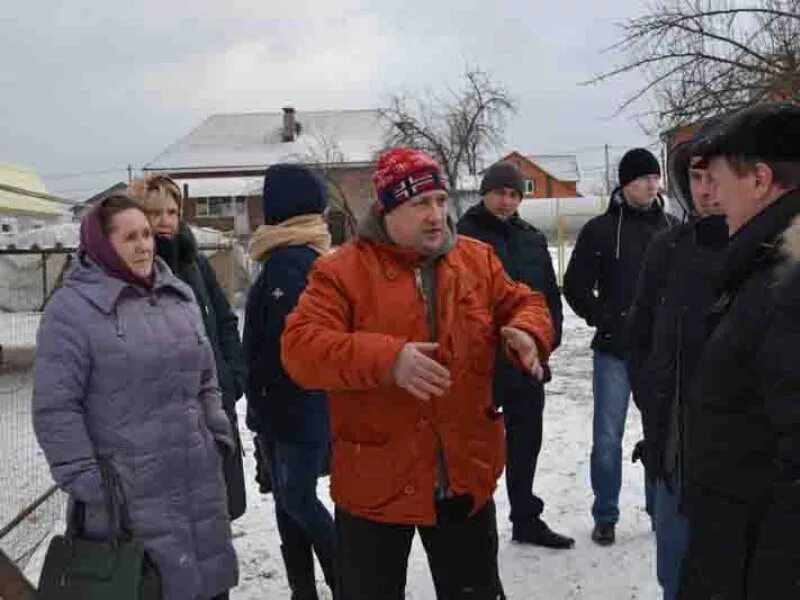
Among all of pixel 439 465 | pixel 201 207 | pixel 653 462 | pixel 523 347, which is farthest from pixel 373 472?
pixel 201 207

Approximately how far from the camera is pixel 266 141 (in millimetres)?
53031

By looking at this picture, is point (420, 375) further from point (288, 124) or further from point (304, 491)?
point (288, 124)

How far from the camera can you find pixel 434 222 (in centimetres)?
255

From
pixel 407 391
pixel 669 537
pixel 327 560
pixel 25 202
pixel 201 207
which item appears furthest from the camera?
pixel 201 207

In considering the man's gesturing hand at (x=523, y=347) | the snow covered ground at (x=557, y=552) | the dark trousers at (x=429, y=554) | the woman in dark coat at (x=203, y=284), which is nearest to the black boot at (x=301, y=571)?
the snow covered ground at (x=557, y=552)

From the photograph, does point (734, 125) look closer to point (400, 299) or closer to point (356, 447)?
point (400, 299)

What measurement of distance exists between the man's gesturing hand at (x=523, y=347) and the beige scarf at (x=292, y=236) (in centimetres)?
132

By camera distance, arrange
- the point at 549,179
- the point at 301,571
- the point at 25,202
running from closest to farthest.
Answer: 1. the point at 301,571
2. the point at 25,202
3. the point at 549,179

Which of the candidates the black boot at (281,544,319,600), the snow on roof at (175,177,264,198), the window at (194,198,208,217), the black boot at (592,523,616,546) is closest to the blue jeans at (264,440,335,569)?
the black boot at (281,544,319,600)

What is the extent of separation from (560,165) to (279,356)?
64.1 metres

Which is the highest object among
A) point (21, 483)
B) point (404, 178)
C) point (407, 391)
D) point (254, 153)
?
point (254, 153)

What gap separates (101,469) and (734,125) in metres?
2.03

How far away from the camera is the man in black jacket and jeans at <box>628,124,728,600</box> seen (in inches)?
106

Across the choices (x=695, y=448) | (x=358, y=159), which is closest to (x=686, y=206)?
(x=695, y=448)
